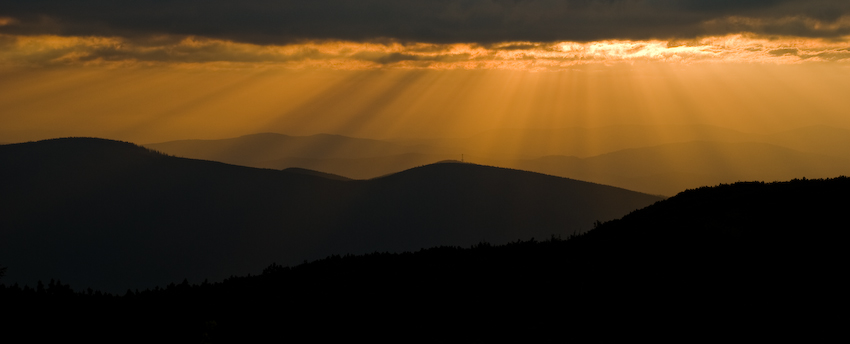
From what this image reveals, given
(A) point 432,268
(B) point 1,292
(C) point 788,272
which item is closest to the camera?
(C) point 788,272

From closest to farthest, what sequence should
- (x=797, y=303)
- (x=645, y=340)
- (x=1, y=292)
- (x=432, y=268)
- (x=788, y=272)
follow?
(x=645, y=340) < (x=797, y=303) < (x=788, y=272) < (x=1, y=292) < (x=432, y=268)

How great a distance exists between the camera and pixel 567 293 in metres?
12.9

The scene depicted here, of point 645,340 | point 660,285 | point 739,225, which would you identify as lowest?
point 645,340

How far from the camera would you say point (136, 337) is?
1222 centimetres

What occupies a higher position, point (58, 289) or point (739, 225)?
point (739, 225)

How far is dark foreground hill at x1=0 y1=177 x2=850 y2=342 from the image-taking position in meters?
11.6

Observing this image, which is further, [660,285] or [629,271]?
[629,271]

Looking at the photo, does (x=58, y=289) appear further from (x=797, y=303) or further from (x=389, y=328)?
(x=797, y=303)

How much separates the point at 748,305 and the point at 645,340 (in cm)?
255

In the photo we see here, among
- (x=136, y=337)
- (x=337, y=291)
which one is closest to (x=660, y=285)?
(x=337, y=291)

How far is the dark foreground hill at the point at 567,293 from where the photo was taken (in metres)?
11.6

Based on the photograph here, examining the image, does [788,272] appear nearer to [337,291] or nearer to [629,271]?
[629,271]

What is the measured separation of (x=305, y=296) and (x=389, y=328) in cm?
303

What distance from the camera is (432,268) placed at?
1542cm
